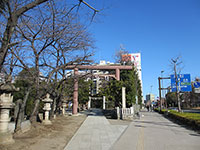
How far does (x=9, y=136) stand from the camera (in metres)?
5.92

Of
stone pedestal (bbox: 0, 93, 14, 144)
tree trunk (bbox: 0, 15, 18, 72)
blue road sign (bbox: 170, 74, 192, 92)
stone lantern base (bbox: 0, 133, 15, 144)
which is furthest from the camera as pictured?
blue road sign (bbox: 170, 74, 192, 92)

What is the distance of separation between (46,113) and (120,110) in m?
7.93

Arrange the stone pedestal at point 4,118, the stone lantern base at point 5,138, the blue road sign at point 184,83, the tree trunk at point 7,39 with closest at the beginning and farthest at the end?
the tree trunk at point 7,39 < the stone lantern base at point 5,138 < the stone pedestal at point 4,118 < the blue road sign at point 184,83

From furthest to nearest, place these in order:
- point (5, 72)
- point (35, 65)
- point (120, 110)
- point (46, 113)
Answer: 1. point (120, 110)
2. point (46, 113)
3. point (35, 65)
4. point (5, 72)

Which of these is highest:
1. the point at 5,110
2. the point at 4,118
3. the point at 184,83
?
the point at 184,83

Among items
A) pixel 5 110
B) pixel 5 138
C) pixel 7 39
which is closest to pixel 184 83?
pixel 5 110

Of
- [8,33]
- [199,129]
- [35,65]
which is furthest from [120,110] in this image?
[8,33]

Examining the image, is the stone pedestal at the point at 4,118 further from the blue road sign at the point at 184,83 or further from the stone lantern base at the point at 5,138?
the blue road sign at the point at 184,83

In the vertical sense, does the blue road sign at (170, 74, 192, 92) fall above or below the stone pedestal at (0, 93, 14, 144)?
above

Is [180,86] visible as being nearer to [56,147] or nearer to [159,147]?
[159,147]

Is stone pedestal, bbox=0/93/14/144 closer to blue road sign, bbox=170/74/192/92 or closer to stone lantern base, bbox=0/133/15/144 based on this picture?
stone lantern base, bbox=0/133/15/144

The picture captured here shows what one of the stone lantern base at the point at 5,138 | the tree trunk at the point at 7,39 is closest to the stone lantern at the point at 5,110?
the stone lantern base at the point at 5,138

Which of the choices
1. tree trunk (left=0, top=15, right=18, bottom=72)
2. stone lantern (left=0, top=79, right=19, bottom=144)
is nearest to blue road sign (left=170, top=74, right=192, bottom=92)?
stone lantern (left=0, top=79, right=19, bottom=144)

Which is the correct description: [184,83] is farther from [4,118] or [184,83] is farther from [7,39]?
[7,39]
